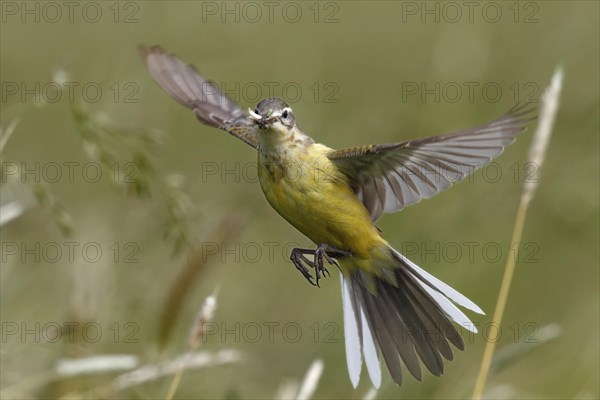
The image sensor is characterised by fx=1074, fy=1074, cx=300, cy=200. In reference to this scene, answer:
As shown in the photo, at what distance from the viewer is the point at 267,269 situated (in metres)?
5.37

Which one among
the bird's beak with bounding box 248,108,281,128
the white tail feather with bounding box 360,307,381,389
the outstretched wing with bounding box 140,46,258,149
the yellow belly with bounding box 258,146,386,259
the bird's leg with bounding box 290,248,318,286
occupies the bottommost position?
the white tail feather with bounding box 360,307,381,389

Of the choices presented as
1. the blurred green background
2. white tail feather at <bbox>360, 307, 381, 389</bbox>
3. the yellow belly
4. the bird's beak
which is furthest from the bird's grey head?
white tail feather at <bbox>360, 307, 381, 389</bbox>

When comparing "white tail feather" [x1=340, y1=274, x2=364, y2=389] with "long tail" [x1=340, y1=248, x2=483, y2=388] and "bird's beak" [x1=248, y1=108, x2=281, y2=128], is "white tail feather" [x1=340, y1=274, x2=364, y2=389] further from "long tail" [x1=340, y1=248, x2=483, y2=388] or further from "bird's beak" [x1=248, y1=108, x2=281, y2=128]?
"bird's beak" [x1=248, y1=108, x2=281, y2=128]

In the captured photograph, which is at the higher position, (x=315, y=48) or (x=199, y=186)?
(x=315, y=48)

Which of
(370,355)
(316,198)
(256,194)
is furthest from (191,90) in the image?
(370,355)

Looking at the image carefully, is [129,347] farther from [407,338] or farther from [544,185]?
[544,185]

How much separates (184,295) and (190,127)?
2.82m

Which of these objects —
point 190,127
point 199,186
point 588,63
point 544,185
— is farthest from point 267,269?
point 588,63

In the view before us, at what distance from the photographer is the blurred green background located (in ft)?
10.6

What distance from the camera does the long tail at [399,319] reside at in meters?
3.29

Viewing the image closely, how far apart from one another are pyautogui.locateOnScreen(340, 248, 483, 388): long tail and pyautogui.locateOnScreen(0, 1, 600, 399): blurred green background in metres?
0.10

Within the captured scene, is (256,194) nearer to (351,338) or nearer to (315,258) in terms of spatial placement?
(351,338)

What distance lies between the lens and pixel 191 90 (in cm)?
425

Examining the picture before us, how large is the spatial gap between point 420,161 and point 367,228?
0.47 metres
